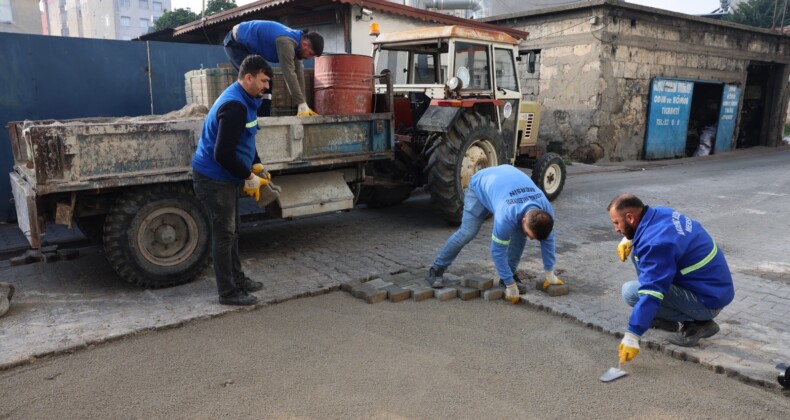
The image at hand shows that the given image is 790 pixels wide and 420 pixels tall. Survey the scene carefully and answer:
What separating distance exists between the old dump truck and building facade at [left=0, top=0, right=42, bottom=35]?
29.6 m

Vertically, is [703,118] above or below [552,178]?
above

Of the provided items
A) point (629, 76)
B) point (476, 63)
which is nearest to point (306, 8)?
point (476, 63)

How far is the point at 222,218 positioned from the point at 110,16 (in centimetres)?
6719

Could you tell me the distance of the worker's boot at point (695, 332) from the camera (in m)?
3.67

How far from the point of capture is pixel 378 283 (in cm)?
489

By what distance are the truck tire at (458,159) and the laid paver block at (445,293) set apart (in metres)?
2.23

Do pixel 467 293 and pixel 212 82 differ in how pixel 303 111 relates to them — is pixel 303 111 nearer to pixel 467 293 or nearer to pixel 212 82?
pixel 212 82

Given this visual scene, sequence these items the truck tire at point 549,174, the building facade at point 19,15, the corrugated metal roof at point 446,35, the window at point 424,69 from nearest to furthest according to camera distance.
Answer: the corrugated metal roof at point 446,35 < the window at point 424,69 < the truck tire at point 549,174 < the building facade at point 19,15

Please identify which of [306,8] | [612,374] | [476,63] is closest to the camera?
[612,374]

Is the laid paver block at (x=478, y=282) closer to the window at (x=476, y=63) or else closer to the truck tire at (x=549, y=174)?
the window at (x=476, y=63)

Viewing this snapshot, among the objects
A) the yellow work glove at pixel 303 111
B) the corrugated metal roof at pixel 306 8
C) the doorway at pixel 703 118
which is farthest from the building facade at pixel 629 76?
the yellow work glove at pixel 303 111

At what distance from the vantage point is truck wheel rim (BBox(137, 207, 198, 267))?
475 cm

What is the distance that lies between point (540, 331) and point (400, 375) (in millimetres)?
1224

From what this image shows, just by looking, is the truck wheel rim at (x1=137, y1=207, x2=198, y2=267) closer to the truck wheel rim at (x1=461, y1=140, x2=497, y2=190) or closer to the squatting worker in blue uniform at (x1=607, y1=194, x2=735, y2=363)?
the truck wheel rim at (x1=461, y1=140, x2=497, y2=190)
